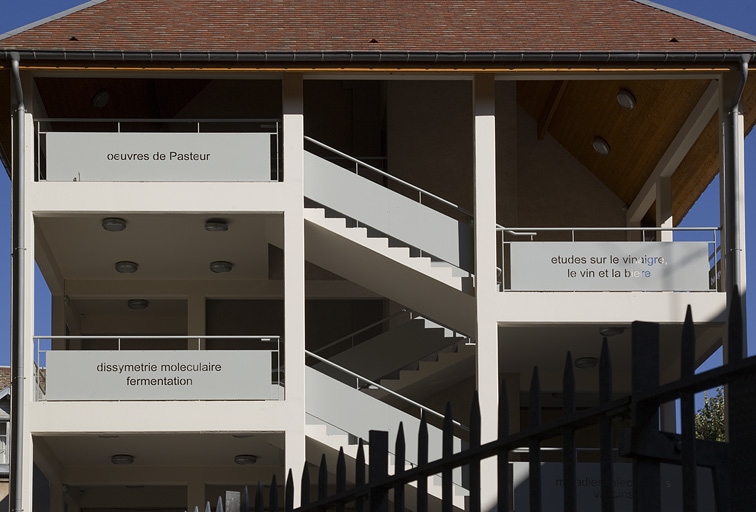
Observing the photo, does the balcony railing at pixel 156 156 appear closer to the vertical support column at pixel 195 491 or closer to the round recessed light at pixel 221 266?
the round recessed light at pixel 221 266

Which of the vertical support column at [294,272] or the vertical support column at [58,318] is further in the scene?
the vertical support column at [58,318]

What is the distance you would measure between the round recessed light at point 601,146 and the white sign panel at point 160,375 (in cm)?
798

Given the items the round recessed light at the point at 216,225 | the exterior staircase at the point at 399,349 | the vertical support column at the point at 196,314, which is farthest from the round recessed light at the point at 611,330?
the vertical support column at the point at 196,314

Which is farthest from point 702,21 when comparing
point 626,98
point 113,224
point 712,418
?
point 712,418

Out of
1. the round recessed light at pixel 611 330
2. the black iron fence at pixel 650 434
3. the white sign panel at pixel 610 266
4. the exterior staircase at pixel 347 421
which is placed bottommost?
the exterior staircase at pixel 347 421

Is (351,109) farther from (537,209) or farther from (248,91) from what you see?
(537,209)

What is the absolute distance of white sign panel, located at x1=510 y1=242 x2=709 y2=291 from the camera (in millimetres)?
19469

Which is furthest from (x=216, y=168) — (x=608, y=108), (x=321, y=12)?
(x=608, y=108)

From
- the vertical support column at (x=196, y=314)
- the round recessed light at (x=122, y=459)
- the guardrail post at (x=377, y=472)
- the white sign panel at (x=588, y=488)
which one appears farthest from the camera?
the vertical support column at (x=196, y=314)

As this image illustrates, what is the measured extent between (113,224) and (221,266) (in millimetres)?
3514

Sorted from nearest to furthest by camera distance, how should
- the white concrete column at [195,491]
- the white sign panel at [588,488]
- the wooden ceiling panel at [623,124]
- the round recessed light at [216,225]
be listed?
the white sign panel at [588,488], the round recessed light at [216,225], the wooden ceiling panel at [623,124], the white concrete column at [195,491]

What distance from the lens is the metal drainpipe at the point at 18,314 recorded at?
18.6 m

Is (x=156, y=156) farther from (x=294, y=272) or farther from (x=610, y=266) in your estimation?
(x=610, y=266)

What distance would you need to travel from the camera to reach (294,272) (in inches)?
760
